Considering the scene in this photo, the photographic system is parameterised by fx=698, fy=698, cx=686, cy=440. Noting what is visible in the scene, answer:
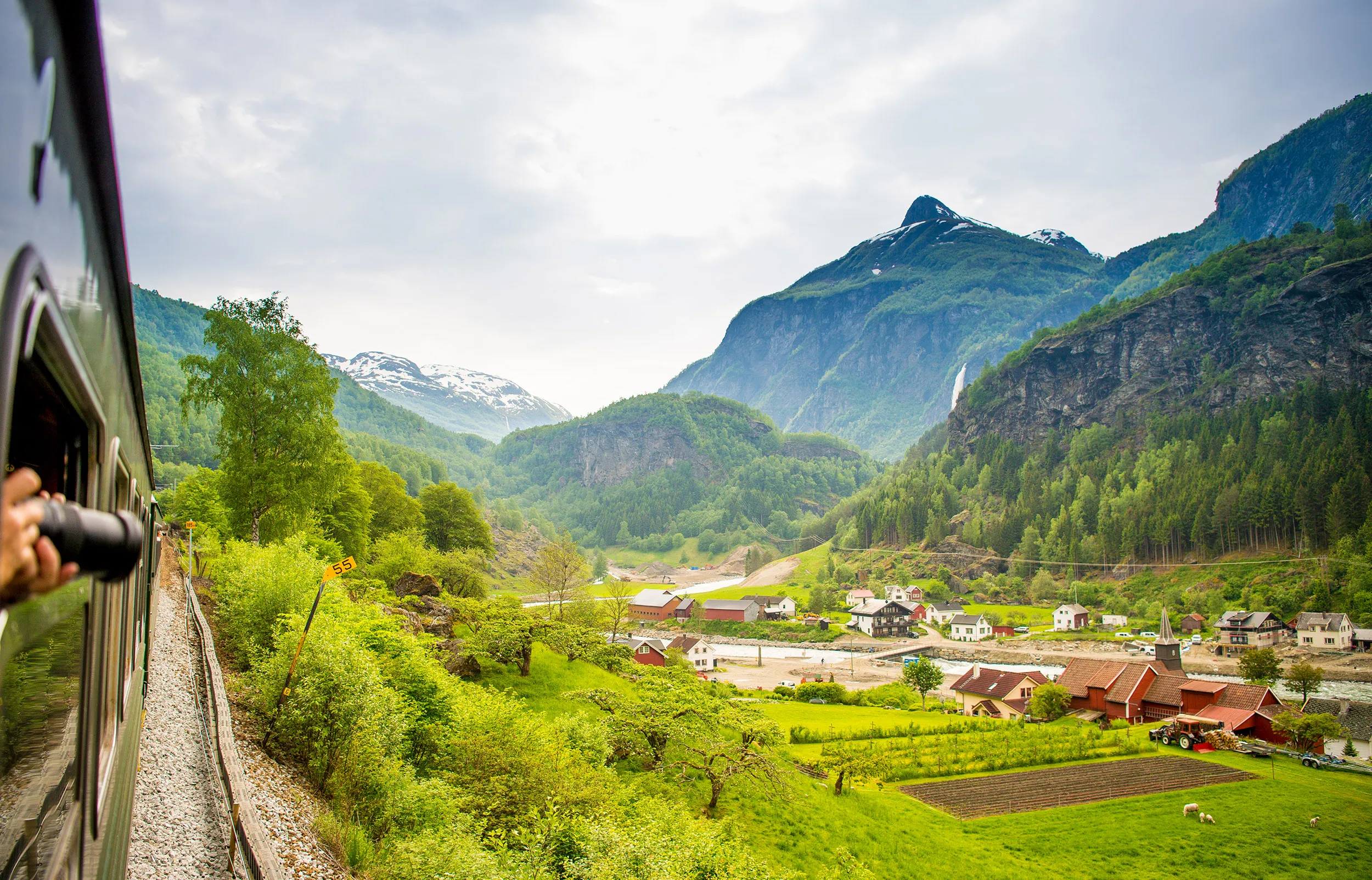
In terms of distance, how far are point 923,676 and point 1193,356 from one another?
146m

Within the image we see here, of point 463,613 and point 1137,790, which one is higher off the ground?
point 463,613

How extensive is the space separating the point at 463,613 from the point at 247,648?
16141 mm

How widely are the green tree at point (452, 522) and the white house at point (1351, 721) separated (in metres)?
67.6

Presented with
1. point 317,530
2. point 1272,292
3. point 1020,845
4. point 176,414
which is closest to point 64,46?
point 1020,845

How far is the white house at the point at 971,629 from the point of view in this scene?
4195 inches

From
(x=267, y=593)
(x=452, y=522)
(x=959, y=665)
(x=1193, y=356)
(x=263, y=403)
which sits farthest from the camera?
(x=1193, y=356)

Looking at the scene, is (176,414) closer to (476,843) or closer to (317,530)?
(317,530)

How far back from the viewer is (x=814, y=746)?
44906 mm

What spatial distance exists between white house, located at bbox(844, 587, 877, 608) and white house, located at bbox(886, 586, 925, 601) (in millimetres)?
3365

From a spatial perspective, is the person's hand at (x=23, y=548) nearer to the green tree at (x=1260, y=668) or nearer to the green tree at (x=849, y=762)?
the green tree at (x=849, y=762)

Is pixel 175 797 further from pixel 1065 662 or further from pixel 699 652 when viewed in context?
pixel 1065 662

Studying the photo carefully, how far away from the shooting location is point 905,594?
5064 inches

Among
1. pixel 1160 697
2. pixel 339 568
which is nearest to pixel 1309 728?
pixel 1160 697

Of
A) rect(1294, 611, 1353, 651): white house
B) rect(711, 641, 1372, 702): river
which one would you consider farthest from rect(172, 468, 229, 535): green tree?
rect(1294, 611, 1353, 651): white house
